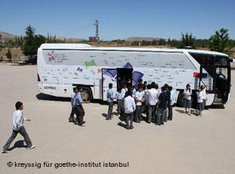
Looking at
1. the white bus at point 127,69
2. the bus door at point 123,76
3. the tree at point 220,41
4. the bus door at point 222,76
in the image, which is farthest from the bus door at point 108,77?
the tree at point 220,41

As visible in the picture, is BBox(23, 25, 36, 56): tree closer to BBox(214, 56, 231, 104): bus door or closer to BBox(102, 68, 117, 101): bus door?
BBox(102, 68, 117, 101): bus door

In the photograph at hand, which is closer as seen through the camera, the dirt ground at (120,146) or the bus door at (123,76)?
the dirt ground at (120,146)

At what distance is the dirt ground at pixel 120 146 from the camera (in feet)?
16.9

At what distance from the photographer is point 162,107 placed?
7.91 meters

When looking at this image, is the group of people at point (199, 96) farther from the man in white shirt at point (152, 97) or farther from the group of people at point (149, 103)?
the man in white shirt at point (152, 97)

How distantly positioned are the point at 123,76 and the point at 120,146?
5594 millimetres

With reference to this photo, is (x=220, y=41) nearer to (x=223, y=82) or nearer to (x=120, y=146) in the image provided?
(x=223, y=82)

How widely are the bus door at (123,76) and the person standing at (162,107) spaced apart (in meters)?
3.12

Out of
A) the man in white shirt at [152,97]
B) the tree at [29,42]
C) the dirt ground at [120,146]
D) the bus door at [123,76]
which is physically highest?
the tree at [29,42]

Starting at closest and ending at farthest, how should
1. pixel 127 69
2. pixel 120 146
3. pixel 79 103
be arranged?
1. pixel 120 146
2. pixel 79 103
3. pixel 127 69

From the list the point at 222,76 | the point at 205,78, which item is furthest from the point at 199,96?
the point at 222,76

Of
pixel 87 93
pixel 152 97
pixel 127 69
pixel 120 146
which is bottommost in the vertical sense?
pixel 120 146

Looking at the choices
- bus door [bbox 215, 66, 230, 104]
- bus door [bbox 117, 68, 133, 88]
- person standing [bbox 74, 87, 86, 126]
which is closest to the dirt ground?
person standing [bbox 74, 87, 86, 126]

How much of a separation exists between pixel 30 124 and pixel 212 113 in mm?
9163
